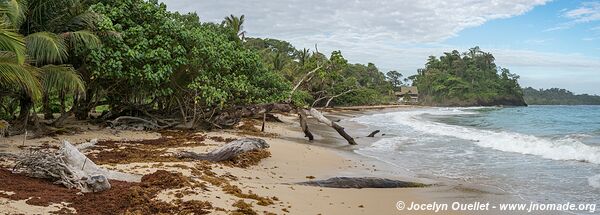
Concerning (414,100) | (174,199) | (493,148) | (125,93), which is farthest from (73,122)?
(414,100)

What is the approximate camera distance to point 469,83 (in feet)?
323

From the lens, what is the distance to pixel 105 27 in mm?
11648

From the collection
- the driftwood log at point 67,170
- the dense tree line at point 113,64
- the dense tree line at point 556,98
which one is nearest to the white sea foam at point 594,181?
the driftwood log at point 67,170

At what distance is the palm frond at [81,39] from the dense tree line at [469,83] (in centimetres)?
9111

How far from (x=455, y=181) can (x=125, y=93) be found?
35.2ft

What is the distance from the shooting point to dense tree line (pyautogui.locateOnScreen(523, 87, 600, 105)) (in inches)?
4993

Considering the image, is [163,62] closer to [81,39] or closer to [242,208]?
[81,39]

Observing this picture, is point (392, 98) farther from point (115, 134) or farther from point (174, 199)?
point (174, 199)

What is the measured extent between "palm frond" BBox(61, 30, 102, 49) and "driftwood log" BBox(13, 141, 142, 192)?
201 inches

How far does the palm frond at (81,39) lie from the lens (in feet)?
35.7

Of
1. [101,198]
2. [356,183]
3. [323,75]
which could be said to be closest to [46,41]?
[101,198]

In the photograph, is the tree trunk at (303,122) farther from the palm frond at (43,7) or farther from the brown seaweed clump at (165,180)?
the brown seaweed clump at (165,180)

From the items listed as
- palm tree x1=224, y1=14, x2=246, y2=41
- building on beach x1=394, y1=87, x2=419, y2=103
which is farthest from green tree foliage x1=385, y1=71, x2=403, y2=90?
palm tree x1=224, y1=14, x2=246, y2=41

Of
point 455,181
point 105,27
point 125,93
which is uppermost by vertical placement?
point 105,27
